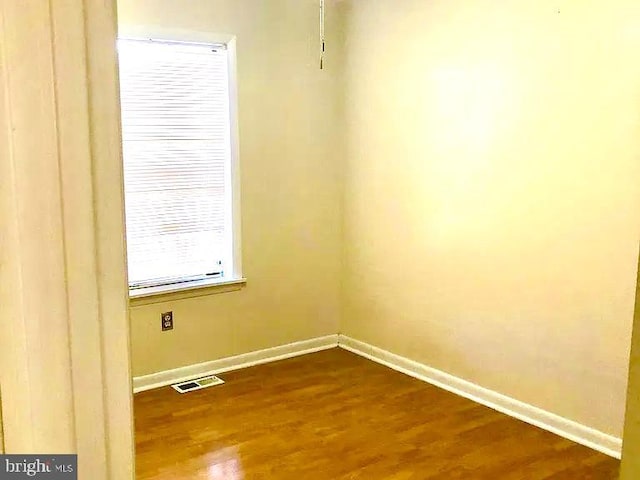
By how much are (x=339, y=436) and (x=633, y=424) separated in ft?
7.14

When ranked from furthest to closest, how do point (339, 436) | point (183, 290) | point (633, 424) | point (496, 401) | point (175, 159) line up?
point (183, 290)
point (175, 159)
point (496, 401)
point (339, 436)
point (633, 424)

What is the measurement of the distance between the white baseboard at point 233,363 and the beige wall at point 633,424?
294cm

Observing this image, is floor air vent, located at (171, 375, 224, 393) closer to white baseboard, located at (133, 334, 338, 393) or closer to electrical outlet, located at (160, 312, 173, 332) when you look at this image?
white baseboard, located at (133, 334, 338, 393)

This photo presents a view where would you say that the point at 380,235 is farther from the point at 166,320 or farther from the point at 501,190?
the point at 166,320

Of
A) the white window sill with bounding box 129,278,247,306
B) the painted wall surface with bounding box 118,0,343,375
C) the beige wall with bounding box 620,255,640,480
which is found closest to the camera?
the beige wall with bounding box 620,255,640,480

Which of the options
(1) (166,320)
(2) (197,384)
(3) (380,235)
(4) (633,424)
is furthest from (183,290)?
(4) (633,424)

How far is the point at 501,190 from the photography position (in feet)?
11.1

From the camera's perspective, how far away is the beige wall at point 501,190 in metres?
2.91

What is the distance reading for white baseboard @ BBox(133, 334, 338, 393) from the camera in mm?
3885

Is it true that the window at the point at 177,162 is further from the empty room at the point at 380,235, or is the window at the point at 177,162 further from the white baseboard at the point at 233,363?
the white baseboard at the point at 233,363

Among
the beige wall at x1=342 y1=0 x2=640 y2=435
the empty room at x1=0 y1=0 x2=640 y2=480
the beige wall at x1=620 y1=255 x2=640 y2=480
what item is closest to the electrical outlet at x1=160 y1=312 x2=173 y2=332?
the empty room at x1=0 y1=0 x2=640 y2=480

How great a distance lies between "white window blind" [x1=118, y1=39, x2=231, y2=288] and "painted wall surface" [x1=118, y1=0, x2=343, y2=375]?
0.14 metres

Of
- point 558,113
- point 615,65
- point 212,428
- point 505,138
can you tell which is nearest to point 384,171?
point 505,138

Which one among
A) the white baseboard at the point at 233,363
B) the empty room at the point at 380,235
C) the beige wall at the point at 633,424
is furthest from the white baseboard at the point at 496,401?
the beige wall at the point at 633,424
